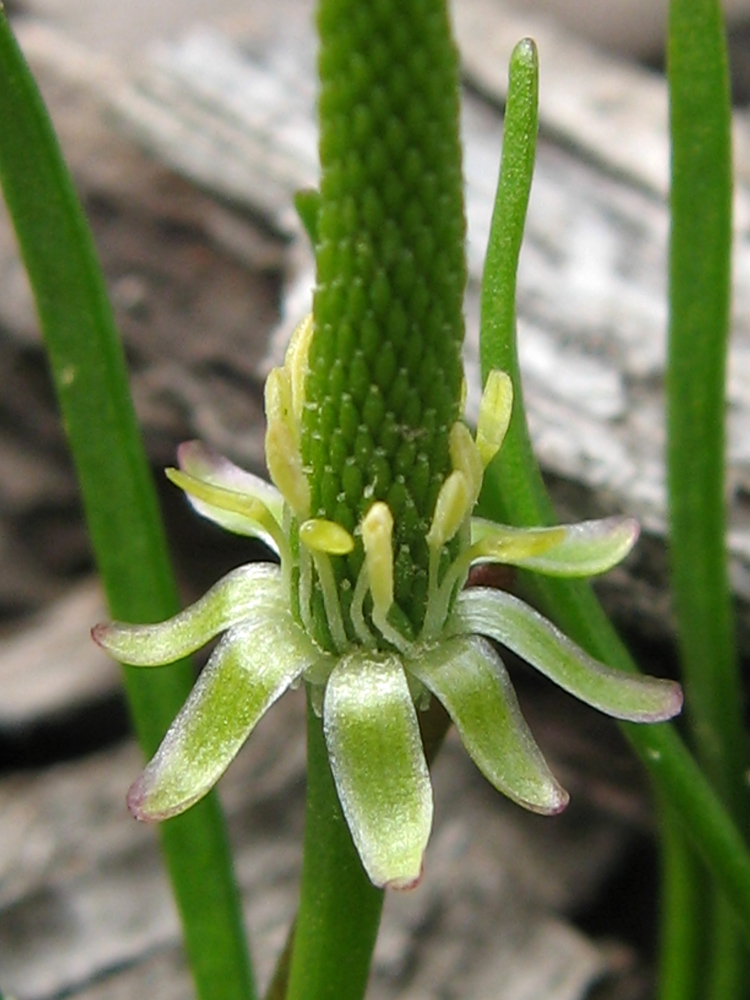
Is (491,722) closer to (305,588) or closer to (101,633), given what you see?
(305,588)

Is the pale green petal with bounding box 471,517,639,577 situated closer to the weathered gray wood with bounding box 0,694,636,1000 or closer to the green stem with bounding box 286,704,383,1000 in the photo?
the green stem with bounding box 286,704,383,1000

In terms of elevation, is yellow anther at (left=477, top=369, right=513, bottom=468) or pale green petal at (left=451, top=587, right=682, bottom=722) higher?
yellow anther at (left=477, top=369, right=513, bottom=468)

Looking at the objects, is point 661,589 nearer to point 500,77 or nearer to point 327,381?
point 327,381

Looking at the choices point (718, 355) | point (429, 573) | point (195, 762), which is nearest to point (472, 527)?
point (429, 573)

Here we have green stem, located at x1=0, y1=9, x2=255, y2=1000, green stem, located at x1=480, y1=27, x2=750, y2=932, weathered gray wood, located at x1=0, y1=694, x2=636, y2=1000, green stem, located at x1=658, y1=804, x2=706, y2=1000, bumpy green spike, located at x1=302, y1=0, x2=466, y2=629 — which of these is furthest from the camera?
weathered gray wood, located at x1=0, y1=694, x2=636, y2=1000

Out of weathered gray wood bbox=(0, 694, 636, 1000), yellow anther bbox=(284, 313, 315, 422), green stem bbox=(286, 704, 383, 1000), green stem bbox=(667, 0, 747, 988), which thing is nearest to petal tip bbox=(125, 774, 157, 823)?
green stem bbox=(286, 704, 383, 1000)

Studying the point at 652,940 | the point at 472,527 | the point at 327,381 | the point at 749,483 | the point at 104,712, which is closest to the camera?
the point at 327,381
